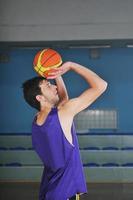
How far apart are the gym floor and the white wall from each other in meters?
2.18

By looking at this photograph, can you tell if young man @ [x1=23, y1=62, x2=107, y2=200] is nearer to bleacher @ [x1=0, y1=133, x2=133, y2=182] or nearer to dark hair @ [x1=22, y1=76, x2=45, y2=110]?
dark hair @ [x1=22, y1=76, x2=45, y2=110]

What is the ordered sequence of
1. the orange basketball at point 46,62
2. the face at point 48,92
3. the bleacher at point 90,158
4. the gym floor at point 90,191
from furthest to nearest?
the bleacher at point 90,158
the gym floor at point 90,191
the orange basketball at point 46,62
the face at point 48,92

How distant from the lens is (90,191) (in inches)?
215

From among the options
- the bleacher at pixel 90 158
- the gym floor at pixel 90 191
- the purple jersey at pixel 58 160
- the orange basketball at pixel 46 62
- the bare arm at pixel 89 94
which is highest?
the orange basketball at pixel 46 62

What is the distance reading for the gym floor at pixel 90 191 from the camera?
4.99m

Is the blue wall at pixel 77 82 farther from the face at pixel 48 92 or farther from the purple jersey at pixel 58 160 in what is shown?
the purple jersey at pixel 58 160

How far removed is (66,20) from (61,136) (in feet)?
12.5

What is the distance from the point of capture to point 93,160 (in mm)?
6453

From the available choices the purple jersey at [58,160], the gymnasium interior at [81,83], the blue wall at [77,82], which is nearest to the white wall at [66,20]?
the gymnasium interior at [81,83]

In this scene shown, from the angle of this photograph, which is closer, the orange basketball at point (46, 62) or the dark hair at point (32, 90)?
the dark hair at point (32, 90)

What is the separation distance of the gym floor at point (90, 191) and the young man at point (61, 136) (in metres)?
2.83

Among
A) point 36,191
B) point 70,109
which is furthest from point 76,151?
point 36,191

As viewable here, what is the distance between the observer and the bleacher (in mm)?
6125

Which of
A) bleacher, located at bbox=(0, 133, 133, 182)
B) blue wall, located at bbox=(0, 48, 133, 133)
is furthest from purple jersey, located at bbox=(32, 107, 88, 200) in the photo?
blue wall, located at bbox=(0, 48, 133, 133)
